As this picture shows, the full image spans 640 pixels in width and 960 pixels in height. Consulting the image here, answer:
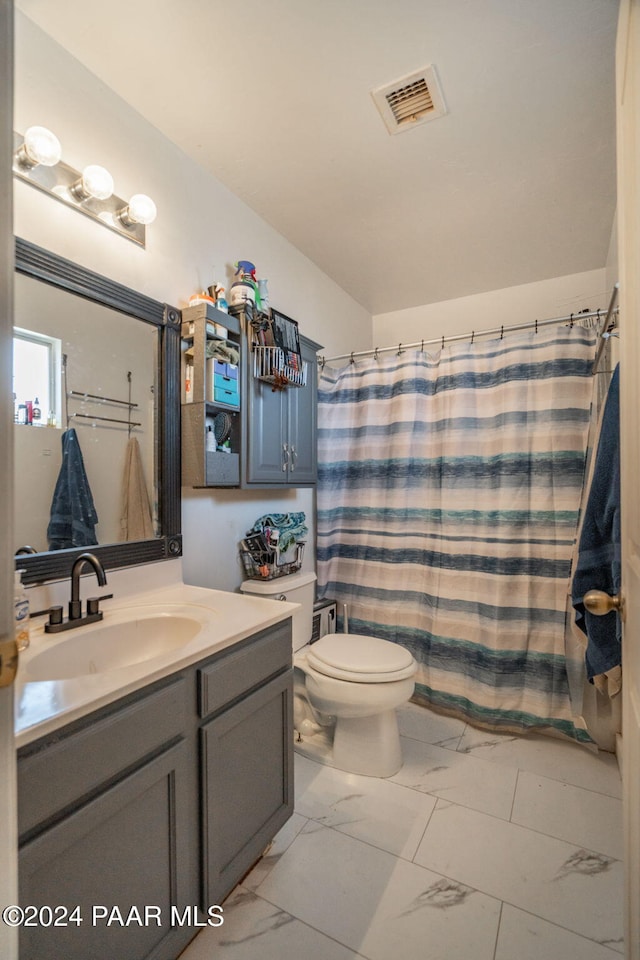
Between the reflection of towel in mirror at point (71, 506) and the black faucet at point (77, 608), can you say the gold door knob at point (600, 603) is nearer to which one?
the black faucet at point (77, 608)

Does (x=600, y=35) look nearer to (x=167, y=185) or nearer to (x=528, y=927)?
(x=167, y=185)

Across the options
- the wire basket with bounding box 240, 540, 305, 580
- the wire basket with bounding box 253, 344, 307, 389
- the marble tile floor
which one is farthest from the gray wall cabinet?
the wire basket with bounding box 253, 344, 307, 389

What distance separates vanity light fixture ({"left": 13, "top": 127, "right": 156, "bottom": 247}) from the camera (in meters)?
1.18

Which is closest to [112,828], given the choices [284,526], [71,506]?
[71,506]

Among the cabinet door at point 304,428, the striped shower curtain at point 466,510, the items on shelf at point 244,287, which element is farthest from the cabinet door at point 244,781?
the items on shelf at point 244,287

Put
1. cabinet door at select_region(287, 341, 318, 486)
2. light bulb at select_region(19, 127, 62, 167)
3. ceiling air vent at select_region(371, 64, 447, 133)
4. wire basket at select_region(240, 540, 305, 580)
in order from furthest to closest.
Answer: cabinet door at select_region(287, 341, 318, 486), wire basket at select_region(240, 540, 305, 580), ceiling air vent at select_region(371, 64, 447, 133), light bulb at select_region(19, 127, 62, 167)

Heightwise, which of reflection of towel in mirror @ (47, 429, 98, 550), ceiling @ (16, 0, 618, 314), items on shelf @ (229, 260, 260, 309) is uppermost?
ceiling @ (16, 0, 618, 314)

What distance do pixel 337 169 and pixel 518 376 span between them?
1.23 metres

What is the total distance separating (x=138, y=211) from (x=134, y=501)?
0.96 meters

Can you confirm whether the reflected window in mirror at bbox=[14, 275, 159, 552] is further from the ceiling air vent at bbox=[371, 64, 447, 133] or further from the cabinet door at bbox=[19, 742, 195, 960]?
the ceiling air vent at bbox=[371, 64, 447, 133]

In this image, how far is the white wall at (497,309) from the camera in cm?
263

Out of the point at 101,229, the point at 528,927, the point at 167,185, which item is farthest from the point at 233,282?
the point at 528,927

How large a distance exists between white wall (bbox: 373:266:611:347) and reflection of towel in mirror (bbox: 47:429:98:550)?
2.53 metres

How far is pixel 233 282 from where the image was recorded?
1.93 metres
